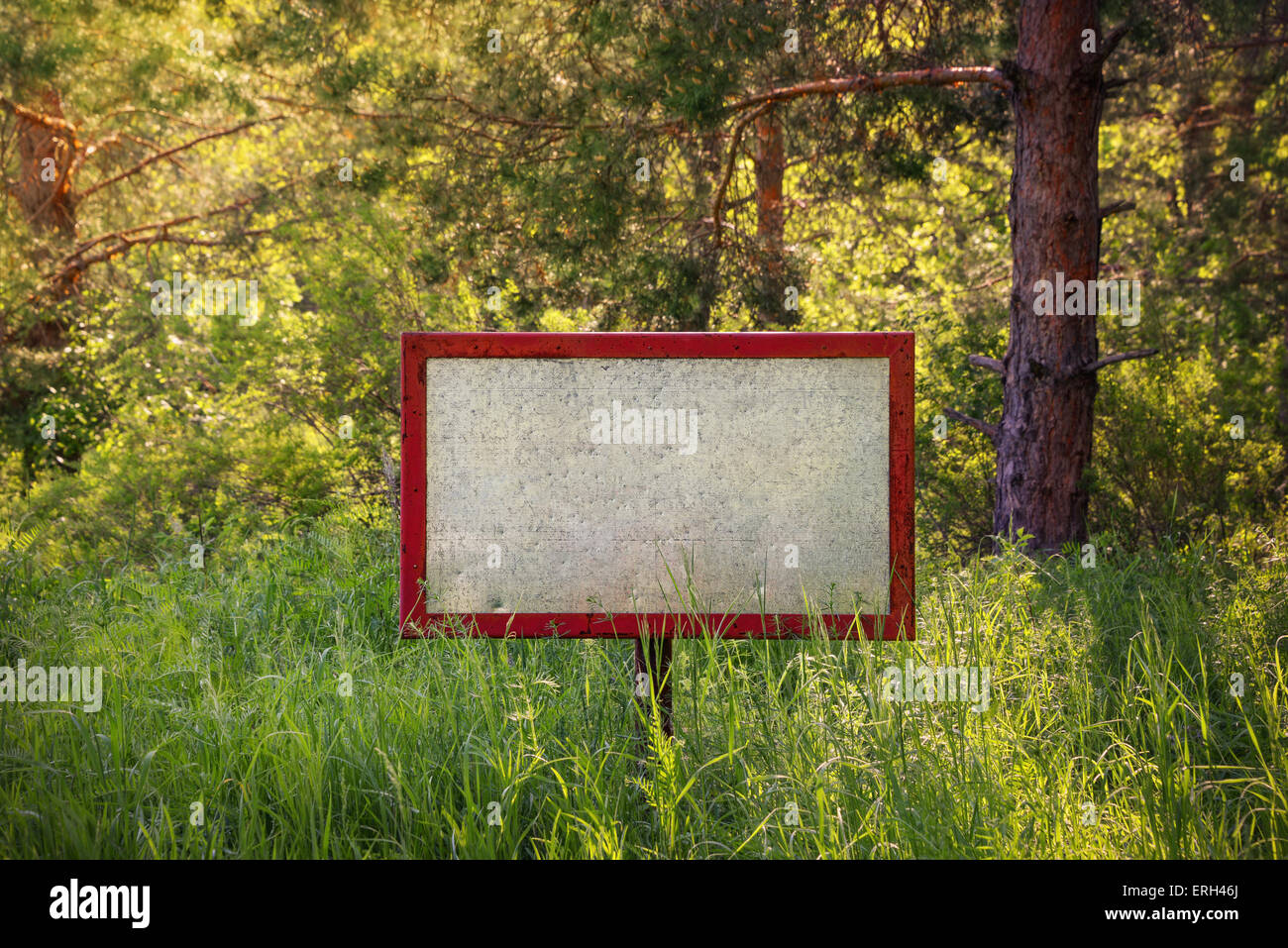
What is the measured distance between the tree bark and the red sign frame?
4.43 metres

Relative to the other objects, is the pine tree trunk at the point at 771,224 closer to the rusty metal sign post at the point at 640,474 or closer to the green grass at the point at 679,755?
the green grass at the point at 679,755

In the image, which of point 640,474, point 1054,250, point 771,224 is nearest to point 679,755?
point 640,474

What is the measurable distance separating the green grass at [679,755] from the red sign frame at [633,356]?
0.65 feet

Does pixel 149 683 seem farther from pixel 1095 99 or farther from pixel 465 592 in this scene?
pixel 1095 99

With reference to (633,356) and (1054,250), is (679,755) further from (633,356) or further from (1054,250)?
(1054,250)

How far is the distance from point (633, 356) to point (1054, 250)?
16.6 feet

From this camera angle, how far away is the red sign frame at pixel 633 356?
276cm

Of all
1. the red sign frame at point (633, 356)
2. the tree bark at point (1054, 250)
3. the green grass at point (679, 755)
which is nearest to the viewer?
the green grass at point (679, 755)

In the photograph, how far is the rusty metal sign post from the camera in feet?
9.10

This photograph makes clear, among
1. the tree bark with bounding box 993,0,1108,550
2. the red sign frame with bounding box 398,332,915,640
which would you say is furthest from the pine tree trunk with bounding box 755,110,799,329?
the red sign frame with bounding box 398,332,915,640

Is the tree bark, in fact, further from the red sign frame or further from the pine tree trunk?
the red sign frame

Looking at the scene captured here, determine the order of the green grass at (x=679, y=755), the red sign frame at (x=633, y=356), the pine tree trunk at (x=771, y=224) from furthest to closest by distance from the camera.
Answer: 1. the pine tree trunk at (x=771, y=224)
2. the red sign frame at (x=633, y=356)
3. the green grass at (x=679, y=755)

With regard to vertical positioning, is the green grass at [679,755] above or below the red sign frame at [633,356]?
below

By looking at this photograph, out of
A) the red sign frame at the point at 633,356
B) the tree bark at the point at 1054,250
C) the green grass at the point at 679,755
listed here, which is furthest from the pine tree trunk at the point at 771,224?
the red sign frame at the point at 633,356
